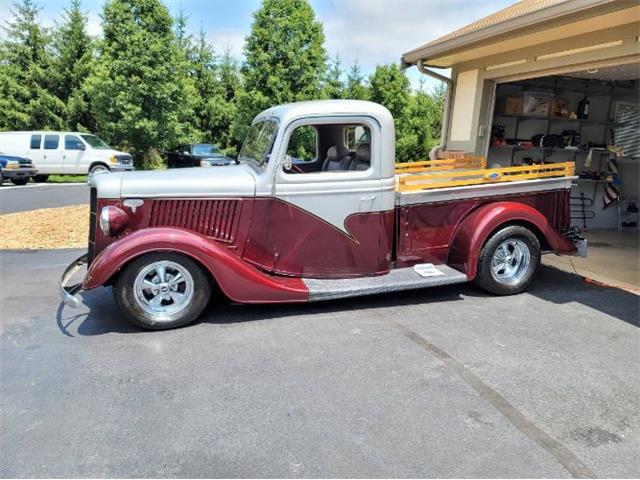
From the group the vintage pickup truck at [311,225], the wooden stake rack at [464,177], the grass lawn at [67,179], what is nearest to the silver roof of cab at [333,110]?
Answer: the vintage pickup truck at [311,225]

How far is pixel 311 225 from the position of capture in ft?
14.8

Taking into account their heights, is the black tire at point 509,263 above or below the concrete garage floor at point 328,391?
above

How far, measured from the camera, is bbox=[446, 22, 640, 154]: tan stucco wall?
5.62 m

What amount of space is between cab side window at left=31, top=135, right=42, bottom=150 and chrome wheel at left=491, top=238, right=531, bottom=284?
17.0 meters

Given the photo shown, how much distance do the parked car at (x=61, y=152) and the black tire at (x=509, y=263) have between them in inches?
592

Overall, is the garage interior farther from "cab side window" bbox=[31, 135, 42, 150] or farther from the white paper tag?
"cab side window" bbox=[31, 135, 42, 150]

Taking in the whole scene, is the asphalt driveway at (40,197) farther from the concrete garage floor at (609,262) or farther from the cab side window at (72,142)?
the concrete garage floor at (609,262)

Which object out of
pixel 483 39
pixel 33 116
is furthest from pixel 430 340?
pixel 33 116

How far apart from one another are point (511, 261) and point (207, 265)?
10.5ft

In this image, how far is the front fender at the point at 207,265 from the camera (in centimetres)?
390

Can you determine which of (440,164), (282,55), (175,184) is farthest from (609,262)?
(282,55)

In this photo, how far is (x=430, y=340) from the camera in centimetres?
396

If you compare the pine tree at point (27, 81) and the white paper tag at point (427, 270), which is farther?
the pine tree at point (27, 81)

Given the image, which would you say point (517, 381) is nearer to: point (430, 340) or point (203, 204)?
point (430, 340)
